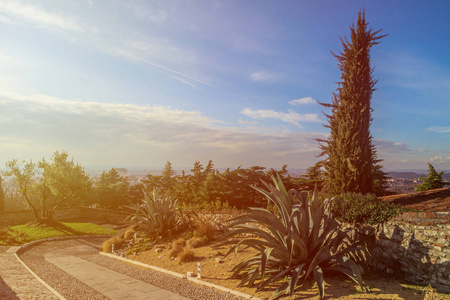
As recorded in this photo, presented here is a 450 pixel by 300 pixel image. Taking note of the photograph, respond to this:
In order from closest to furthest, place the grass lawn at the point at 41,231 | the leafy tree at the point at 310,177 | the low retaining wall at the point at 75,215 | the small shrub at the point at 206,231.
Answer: the small shrub at the point at 206,231
the grass lawn at the point at 41,231
the leafy tree at the point at 310,177
the low retaining wall at the point at 75,215

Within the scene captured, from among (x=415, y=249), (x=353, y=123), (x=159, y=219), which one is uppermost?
(x=353, y=123)

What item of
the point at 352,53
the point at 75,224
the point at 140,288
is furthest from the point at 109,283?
the point at 75,224

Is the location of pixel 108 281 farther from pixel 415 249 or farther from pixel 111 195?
pixel 111 195

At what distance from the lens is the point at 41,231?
69.9 feet

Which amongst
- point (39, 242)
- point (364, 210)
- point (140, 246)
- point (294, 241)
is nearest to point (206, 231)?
point (140, 246)

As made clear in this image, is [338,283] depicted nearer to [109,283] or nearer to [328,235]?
[328,235]

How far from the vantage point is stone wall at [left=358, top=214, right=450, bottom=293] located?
276 inches

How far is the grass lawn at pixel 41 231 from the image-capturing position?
697 inches

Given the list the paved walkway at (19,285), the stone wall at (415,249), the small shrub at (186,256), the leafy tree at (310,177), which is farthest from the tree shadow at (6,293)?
the leafy tree at (310,177)

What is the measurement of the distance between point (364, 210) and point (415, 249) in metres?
1.69

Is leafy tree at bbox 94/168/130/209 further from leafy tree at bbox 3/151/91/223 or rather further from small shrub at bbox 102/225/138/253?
small shrub at bbox 102/225/138/253

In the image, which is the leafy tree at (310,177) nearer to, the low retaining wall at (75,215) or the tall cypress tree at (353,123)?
the tall cypress tree at (353,123)

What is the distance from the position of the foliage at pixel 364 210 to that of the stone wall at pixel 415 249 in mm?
257

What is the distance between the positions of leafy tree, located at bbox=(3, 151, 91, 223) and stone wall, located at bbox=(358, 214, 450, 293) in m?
24.6
